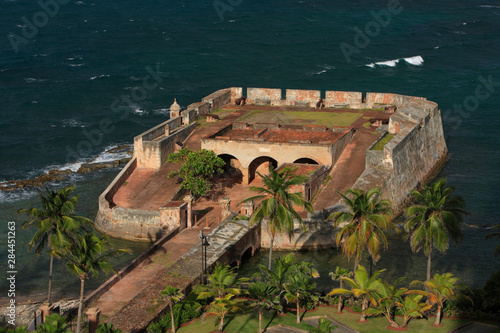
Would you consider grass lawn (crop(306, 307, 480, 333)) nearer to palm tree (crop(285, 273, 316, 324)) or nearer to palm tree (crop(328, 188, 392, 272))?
palm tree (crop(285, 273, 316, 324))

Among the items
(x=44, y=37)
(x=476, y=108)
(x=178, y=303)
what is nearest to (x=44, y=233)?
(x=178, y=303)

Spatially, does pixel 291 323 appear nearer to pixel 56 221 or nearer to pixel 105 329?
pixel 105 329

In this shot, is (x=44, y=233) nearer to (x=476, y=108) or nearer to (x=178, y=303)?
(x=178, y=303)

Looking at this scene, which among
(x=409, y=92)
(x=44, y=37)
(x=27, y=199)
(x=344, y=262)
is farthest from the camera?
(x=44, y=37)

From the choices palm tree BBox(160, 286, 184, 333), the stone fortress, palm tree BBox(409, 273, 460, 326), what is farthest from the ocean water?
palm tree BBox(160, 286, 184, 333)

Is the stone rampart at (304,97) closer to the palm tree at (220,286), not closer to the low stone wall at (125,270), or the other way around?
the low stone wall at (125,270)

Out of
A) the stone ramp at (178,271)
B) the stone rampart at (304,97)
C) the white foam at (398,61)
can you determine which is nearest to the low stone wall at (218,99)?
the stone rampart at (304,97)
